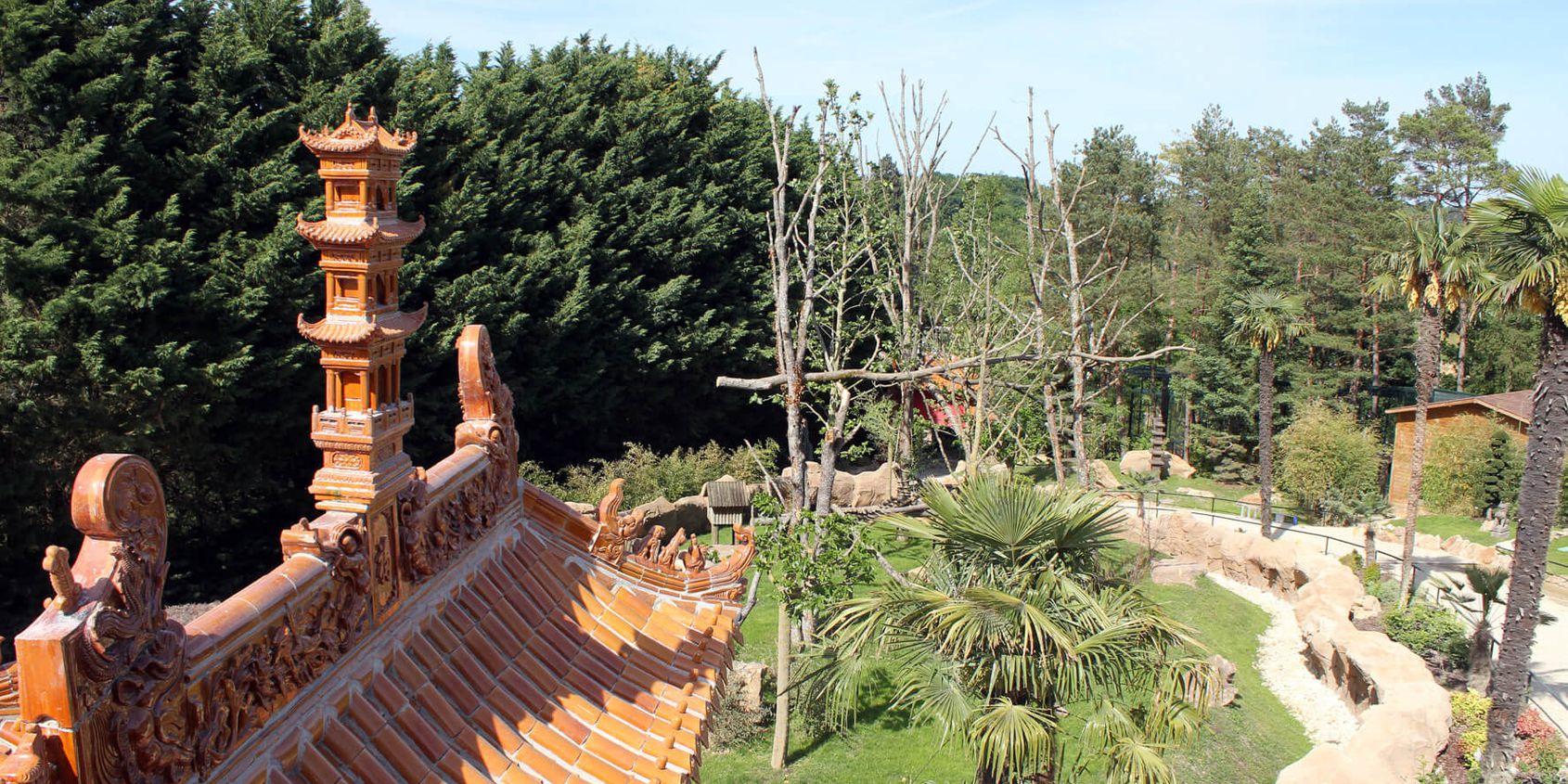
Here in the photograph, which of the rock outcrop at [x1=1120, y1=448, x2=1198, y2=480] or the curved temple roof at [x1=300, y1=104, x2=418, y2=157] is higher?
the curved temple roof at [x1=300, y1=104, x2=418, y2=157]

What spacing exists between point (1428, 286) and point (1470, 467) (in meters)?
11.1

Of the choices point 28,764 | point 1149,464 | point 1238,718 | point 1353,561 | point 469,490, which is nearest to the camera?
point 28,764

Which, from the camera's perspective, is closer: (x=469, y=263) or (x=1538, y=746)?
(x=1538, y=746)

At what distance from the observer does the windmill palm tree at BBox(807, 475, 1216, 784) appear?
7664 mm

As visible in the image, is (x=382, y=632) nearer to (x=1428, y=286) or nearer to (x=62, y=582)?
(x=62, y=582)

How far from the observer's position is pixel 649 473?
2375cm

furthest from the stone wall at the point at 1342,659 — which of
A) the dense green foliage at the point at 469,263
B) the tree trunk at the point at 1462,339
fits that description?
the tree trunk at the point at 1462,339

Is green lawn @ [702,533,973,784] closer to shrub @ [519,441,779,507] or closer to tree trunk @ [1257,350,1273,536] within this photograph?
shrub @ [519,441,779,507]

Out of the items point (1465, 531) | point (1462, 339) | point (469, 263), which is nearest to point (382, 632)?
point (469, 263)

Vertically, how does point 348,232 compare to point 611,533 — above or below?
above

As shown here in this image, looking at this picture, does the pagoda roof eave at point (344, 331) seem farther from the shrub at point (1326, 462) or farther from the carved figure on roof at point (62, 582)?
the shrub at point (1326, 462)

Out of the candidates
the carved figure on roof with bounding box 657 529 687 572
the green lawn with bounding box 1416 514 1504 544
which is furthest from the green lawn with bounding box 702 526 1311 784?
the green lawn with bounding box 1416 514 1504 544

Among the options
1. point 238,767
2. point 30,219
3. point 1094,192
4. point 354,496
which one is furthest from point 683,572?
point 1094,192

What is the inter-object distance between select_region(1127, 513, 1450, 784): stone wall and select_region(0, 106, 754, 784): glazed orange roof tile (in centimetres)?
908
